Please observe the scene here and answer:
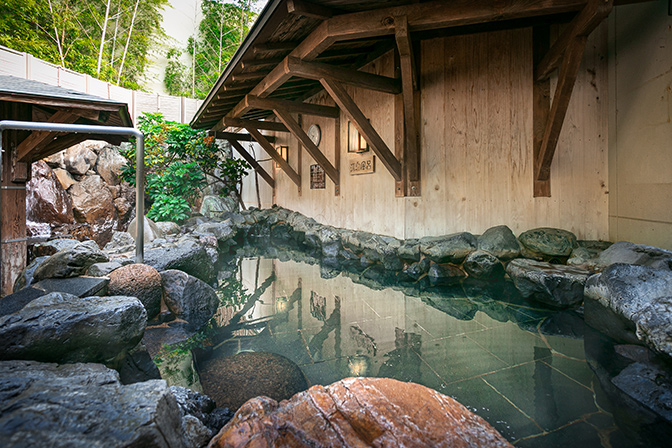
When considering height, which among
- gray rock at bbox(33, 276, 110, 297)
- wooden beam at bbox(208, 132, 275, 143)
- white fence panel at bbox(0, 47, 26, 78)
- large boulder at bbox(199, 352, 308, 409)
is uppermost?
white fence panel at bbox(0, 47, 26, 78)

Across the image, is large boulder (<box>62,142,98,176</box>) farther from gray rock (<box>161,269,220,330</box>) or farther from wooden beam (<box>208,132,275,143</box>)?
gray rock (<box>161,269,220,330</box>)

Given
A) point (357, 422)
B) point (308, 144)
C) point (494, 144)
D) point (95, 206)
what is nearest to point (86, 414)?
point (357, 422)

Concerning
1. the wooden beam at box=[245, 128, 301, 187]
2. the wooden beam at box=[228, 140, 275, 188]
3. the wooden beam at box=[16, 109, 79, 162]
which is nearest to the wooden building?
the wooden beam at box=[245, 128, 301, 187]

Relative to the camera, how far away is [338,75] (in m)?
4.22

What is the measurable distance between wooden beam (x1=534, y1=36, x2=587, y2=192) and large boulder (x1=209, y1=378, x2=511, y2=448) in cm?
351

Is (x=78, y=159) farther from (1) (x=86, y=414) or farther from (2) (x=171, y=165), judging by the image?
(1) (x=86, y=414)

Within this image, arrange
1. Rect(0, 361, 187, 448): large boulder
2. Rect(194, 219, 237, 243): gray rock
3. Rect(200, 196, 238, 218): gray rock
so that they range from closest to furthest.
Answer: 1. Rect(0, 361, 187, 448): large boulder
2. Rect(194, 219, 237, 243): gray rock
3. Rect(200, 196, 238, 218): gray rock

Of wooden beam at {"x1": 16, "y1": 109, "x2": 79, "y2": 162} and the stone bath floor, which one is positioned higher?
wooden beam at {"x1": 16, "y1": 109, "x2": 79, "y2": 162}

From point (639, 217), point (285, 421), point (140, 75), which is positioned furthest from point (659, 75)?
point (140, 75)

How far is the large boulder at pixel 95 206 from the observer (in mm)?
8367

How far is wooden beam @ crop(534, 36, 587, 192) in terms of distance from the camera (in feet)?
10.4

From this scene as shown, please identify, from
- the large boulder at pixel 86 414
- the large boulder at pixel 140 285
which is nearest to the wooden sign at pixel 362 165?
the large boulder at pixel 140 285

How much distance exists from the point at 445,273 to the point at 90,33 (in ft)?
55.5

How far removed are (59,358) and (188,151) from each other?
24.3ft
